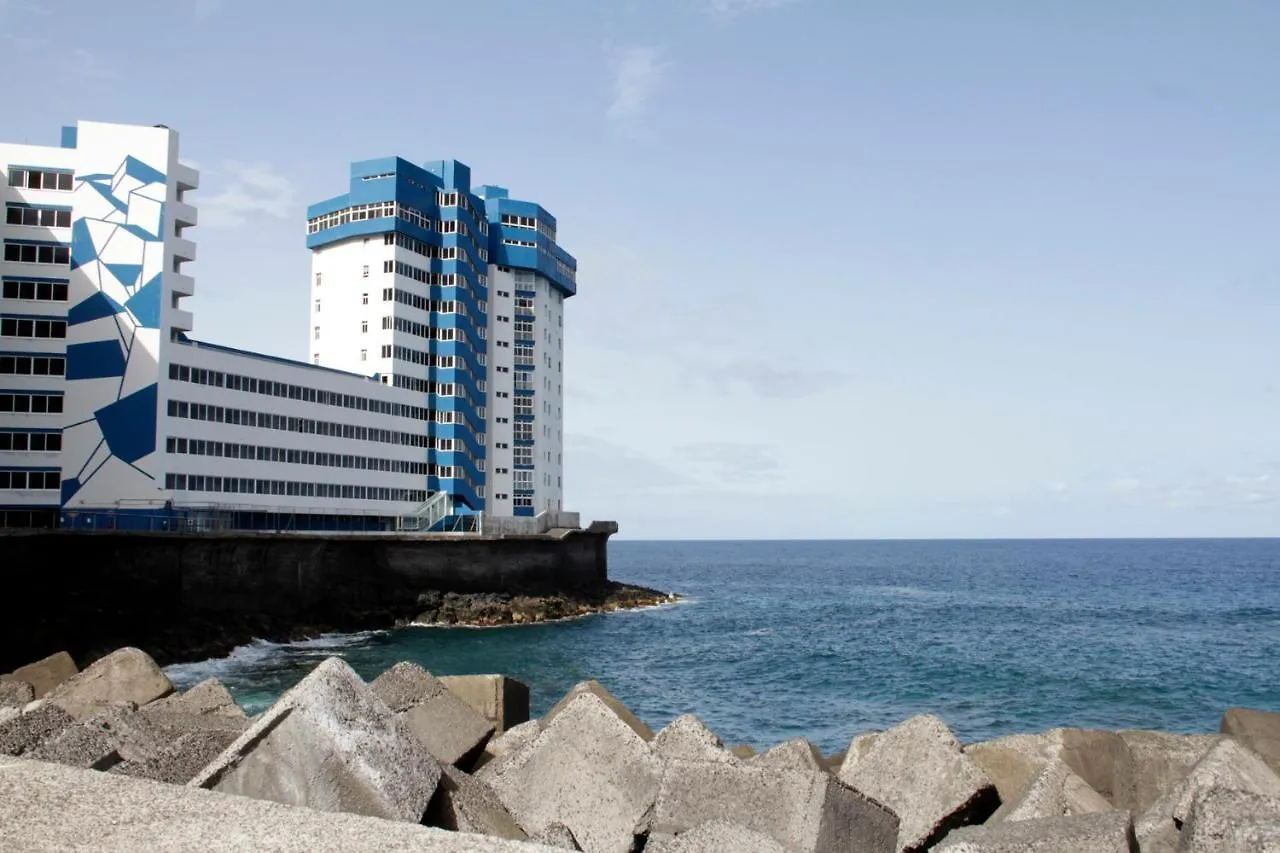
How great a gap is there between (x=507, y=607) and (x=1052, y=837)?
65.5m

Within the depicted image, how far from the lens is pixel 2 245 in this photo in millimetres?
58500

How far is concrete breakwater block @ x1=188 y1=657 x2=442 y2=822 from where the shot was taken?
8.97 metres

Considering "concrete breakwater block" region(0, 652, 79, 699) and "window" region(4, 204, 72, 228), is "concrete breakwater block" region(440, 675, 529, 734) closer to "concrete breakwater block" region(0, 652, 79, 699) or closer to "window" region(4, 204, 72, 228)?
"concrete breakwater block" region(0, 652, 79, 699)

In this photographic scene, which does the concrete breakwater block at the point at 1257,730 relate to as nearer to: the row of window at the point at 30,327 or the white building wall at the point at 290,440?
the white building wall at the point at 290,440

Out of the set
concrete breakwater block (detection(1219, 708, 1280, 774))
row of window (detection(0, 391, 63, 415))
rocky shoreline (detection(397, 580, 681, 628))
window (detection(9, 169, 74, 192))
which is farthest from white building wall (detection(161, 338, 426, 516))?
concrete breakwater block (detection(1219, 708, 1280, 774))

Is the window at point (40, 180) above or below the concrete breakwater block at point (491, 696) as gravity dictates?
above

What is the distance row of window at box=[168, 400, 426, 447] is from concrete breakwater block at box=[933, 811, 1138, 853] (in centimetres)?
6054

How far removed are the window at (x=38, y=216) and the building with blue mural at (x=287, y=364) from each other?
109 millimetres

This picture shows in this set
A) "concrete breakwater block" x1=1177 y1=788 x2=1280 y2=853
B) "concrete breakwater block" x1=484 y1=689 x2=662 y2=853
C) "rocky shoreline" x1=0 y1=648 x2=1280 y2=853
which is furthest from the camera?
"concrete breakwater block" x1=484 y1=689 x2=662 y2=853

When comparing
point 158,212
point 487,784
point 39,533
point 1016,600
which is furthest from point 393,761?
point 1016,600

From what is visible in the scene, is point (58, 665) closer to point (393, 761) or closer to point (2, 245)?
point (393, 761)

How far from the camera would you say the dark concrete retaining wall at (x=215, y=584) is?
153ft

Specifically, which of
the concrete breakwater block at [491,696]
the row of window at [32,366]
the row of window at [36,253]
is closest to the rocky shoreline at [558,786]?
the concrete breakwater block at [491,696]

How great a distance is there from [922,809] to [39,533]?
154 ft
